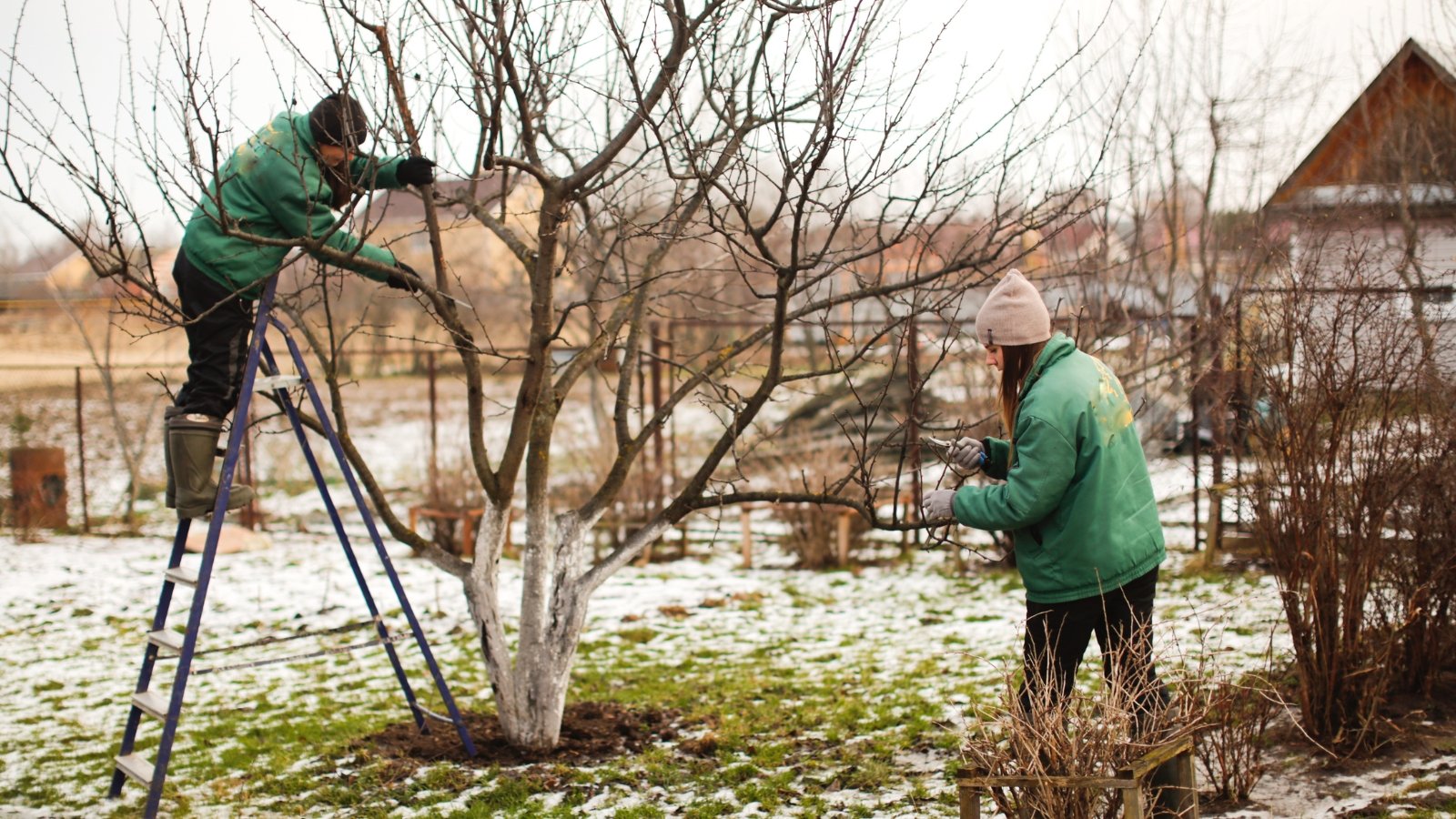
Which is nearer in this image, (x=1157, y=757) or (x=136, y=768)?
(x=1157, y=757)

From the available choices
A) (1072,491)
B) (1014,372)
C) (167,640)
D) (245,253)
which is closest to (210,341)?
(245,253)

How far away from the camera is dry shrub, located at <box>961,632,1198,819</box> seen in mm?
2738

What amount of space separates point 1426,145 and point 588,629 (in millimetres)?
7932

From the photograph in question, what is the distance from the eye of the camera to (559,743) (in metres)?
4.72

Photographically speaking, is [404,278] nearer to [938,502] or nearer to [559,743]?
[559,743]

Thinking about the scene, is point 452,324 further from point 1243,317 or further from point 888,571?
point 888,571

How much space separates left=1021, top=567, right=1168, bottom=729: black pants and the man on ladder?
2.35 meters

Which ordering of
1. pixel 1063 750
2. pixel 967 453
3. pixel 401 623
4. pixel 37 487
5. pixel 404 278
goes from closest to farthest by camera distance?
pixel 1063 750 < pixel 967 453 < pixel 404 278 < pixel 401 623 < pixel 37 487

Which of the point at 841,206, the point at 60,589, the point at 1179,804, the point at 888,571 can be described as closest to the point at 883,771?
the point at 1179,804

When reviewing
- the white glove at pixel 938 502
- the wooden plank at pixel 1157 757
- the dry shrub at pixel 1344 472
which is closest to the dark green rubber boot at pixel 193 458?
the white glove at pixel 938 502

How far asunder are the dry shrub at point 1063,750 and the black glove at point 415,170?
2413 millimetres

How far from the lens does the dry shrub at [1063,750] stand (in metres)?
2.74

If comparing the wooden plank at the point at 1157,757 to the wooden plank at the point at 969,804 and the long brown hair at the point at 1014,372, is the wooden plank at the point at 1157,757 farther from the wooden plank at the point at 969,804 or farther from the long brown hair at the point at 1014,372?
the long brown hair at the point at 1014,372

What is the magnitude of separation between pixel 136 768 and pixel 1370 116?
10.3 meters
